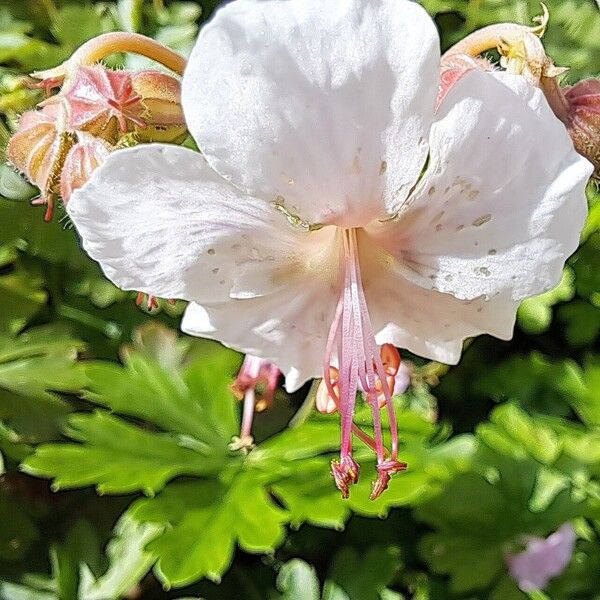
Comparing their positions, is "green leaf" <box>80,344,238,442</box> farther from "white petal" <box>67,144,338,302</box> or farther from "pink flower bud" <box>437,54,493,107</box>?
"pink flower bud" <box>437,54,493,107</box>

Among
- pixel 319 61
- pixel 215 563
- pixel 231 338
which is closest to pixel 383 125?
pixel 319 61

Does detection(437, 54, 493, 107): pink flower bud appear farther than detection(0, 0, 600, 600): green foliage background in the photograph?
No

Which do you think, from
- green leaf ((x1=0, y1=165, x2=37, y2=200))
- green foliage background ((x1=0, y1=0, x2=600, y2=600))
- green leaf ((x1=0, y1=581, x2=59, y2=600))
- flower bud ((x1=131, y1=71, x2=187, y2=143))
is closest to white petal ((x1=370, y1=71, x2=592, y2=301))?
flower bud ((x1=131, y1=71, x2=187, y2=143))

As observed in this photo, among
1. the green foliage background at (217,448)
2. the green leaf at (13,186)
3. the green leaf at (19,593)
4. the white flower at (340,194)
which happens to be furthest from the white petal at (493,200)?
the green leaf at (19,593)

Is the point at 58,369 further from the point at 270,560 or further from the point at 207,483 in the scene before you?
the point at 270,560

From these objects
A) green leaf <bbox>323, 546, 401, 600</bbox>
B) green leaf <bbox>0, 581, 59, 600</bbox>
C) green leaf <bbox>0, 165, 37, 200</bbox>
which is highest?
green leaf <bbox>0, 165, 37, 200</bbox>

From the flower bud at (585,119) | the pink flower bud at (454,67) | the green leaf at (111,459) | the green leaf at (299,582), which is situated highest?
the pink flower bud at (454,67)

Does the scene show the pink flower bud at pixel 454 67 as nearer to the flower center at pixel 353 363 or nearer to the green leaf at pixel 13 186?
the flower center at pixel 353 363
